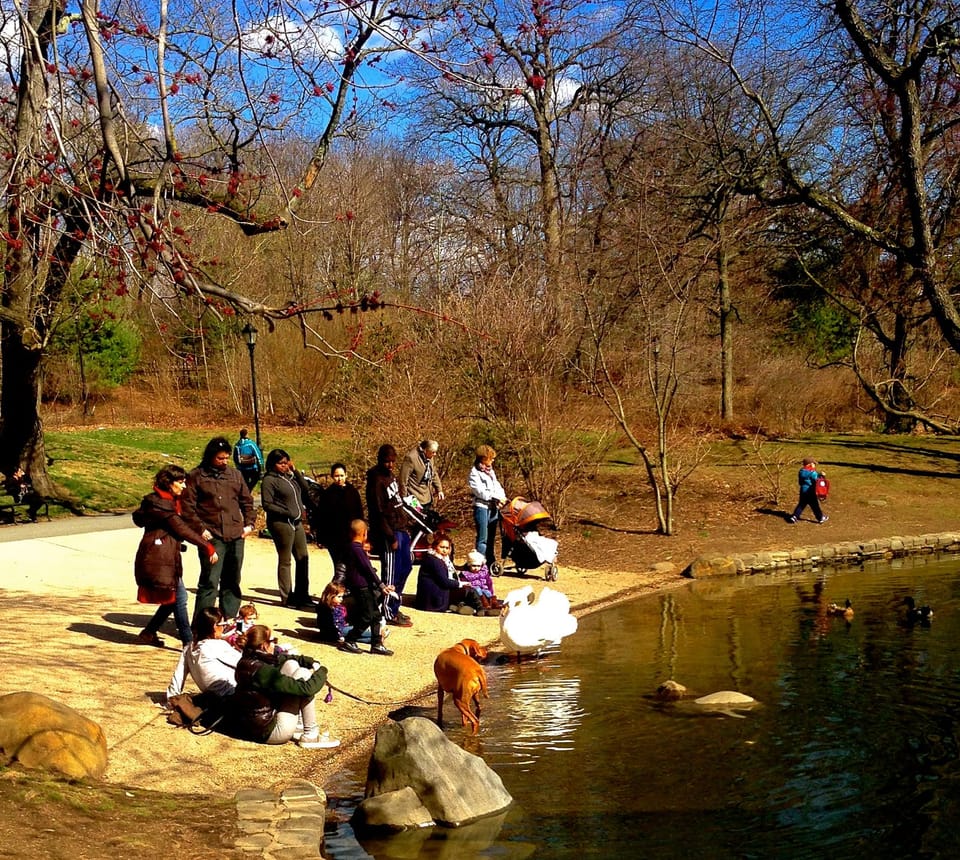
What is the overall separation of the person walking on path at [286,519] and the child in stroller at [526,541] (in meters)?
4.00

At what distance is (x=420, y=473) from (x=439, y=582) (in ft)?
8.55

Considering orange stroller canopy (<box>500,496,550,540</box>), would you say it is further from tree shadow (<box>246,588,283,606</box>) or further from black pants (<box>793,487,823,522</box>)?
black pants (<box>793,487,823,522</box>)

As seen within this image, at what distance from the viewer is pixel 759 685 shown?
36.6 ft

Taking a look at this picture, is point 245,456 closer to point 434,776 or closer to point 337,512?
point 337,512

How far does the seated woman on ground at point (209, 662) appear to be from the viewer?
32.1 ft

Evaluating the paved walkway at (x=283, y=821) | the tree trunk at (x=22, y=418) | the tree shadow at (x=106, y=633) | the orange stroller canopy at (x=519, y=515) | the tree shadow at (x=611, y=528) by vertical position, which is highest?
the tree trunk at (x=22, y=418)

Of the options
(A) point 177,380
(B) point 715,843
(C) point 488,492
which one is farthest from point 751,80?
(A) point 177,380

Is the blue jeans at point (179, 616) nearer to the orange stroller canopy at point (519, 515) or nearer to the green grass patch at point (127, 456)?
the orange stroller canopy at point (519, 515)

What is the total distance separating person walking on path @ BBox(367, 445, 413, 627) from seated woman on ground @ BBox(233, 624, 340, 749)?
433cm

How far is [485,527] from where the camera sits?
58.0ft

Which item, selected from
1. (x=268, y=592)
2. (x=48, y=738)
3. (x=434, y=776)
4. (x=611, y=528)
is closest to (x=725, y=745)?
(x=434, y=776)

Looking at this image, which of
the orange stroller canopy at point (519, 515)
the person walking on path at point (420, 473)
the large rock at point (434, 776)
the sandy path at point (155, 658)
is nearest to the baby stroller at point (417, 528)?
the person walking on path at point (420, 473)

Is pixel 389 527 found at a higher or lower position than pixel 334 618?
higher

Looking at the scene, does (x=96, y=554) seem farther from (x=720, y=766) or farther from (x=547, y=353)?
(x=720, y=766)
